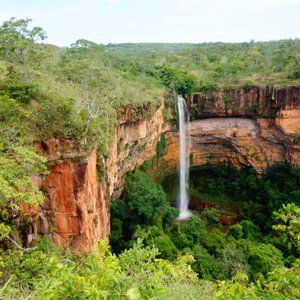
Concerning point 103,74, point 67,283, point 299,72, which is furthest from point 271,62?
point 67,283

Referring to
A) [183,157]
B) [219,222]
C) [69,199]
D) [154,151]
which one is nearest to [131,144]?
[154,151]

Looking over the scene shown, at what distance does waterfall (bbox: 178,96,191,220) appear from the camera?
22.3 meters

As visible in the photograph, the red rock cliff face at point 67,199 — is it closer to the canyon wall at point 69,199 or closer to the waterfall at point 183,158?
the canyon wall at point 69,199

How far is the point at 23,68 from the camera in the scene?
1014 cm

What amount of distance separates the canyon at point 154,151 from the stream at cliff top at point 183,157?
1.55 ft

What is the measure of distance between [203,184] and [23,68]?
55.3 ft

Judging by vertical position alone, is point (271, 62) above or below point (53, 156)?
above

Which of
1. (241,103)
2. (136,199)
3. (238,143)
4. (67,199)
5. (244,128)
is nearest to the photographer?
(67,199)

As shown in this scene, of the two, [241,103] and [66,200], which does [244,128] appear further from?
[66,200]

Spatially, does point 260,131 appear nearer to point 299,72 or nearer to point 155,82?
point 299,72

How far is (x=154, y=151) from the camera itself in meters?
21.0

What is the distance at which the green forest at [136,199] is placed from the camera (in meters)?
3.15

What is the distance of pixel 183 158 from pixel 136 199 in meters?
8.36

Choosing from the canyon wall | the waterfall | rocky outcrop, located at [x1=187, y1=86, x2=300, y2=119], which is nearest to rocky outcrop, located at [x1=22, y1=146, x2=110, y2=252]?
the canyon wall
